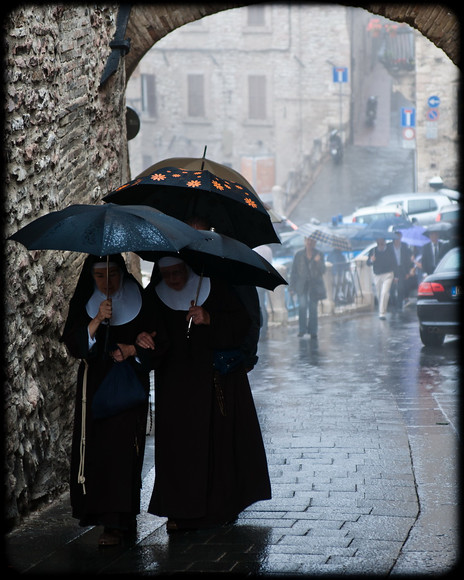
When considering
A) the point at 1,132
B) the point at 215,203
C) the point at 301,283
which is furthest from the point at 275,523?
the point at 301,283

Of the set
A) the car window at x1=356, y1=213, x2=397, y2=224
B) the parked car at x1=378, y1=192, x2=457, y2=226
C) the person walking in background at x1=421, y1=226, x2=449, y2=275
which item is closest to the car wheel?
the person walking in background at x1=421, y1=226, x2=449, y2=275

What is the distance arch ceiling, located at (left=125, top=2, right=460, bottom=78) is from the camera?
26.8ft

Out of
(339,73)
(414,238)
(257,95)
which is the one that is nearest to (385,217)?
(414,238)

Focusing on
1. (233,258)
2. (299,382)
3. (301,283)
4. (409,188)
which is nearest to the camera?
(233,258)

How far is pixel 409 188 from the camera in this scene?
4319 cm

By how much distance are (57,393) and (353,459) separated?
2.22 meters

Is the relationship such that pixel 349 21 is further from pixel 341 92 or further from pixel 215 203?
pixel 215 203

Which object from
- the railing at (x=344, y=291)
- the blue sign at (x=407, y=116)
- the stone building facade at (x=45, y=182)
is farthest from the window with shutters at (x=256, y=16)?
the stone building facade at (x=45, y=182)

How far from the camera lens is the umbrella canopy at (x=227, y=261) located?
18.1ft

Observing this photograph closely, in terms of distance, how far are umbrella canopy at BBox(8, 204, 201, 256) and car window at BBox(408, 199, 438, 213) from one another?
2796 cm

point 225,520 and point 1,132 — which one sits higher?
point 1,132

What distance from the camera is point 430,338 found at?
53.3 ft

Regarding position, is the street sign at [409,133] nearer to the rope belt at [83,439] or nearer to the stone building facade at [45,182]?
the stone building facade at [45,182]

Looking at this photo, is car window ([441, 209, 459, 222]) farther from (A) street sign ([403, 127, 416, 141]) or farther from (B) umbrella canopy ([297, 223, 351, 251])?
(A) street sign ([403, 127, 416, 141])
